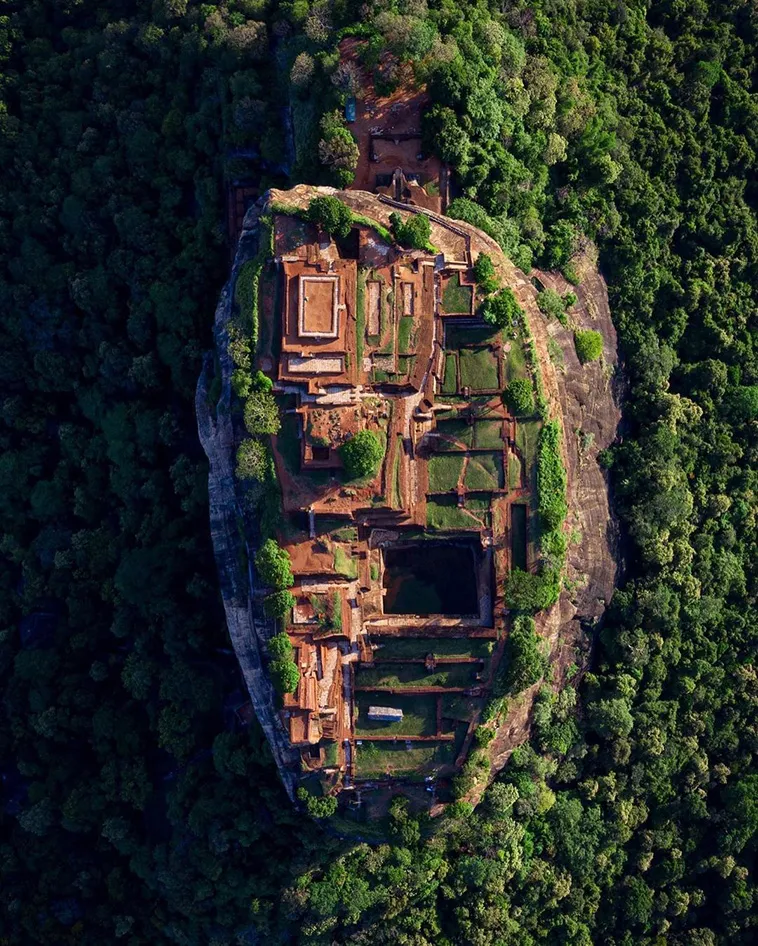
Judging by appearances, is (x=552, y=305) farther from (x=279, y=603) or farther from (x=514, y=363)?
(x=279, y=603)

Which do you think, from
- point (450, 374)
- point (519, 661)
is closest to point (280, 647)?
point (519, 661)

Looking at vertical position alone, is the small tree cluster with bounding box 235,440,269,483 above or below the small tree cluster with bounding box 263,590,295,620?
above

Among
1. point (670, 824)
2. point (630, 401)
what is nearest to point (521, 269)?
point (630, 401)

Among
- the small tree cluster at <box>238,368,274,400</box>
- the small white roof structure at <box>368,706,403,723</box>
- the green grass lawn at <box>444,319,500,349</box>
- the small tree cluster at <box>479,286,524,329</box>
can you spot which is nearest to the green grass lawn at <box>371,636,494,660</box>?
the small white roof structure at <box>368,706,403,723</box>

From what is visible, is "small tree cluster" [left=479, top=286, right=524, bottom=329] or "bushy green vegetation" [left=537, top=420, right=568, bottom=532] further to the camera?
"bushy green vegetation" [left=537, top=420, right=568, bottom=532]

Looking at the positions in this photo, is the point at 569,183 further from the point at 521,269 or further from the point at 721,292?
the point at 721,292

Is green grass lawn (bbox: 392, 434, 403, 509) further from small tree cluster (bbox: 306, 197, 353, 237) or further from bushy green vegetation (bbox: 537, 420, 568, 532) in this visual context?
small tree cluster (bbox: 306, 197, 353, 237)
